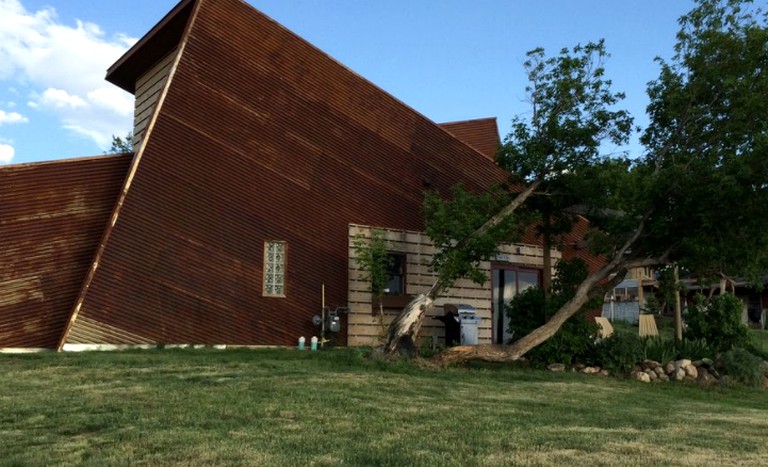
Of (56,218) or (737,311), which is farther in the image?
(737,311)

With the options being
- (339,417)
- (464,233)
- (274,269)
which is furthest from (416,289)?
(339,417)

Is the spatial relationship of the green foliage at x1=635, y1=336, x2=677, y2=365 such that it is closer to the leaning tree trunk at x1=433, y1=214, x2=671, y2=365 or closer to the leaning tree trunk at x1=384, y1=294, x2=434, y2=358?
the leaning tree trunk at x1=433, y1=214, x2=671, y2=365

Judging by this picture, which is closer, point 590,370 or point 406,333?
point 406,333

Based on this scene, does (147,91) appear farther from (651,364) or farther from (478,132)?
(651,364)

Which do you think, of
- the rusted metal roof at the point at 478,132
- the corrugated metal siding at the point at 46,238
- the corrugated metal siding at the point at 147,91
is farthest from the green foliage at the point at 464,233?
the rusted metal roof at the point at 478,132

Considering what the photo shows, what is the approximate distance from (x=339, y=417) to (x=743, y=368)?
9391 millimetres

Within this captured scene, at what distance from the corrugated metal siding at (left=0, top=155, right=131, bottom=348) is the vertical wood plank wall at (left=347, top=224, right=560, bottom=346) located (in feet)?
19.3

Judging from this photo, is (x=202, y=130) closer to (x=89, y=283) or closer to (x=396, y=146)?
(x=89, y=283)

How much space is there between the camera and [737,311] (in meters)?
14.9

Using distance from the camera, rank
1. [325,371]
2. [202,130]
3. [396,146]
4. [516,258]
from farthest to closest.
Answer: [516,258]
[396,146]
[202,130]
[325,371]

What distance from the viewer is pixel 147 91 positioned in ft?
55.2

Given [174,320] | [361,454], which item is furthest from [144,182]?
[361,454]

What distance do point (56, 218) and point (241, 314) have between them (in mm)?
4175

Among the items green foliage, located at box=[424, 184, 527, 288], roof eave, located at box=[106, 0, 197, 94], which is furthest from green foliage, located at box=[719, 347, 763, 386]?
roof eave, located at box=[106, 0, 197, 94]
